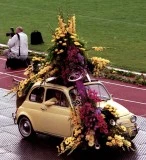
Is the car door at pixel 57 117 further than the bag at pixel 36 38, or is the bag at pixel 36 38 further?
the bag at pixel 36 38

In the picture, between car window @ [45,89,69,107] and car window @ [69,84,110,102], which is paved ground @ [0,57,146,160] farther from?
car window @ [69,84,110,102]

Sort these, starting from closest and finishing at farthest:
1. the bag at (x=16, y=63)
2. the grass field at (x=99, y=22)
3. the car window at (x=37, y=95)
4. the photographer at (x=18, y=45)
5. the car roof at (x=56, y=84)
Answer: the car roof at (x=56, y=84) < the car window at (x=37, y=95) < the photographer at (x=18, y=45) < the bag at (x=16, y=63) < the grass field at (x=99, y=22)

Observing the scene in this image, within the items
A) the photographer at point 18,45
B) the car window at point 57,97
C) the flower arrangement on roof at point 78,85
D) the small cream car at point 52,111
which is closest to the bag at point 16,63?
the photographer at point 18,45

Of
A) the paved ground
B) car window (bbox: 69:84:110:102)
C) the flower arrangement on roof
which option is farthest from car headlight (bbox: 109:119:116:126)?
car window (bbox: 69:84:110:102)

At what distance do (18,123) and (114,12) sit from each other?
1890 centimetres

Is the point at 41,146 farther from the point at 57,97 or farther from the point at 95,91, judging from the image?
the point at 95,91

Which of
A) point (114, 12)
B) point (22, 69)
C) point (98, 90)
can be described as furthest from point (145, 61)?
point (114, 12)

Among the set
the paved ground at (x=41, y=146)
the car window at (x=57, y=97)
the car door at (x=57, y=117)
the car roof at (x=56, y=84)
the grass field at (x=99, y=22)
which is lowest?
the grass field at (x=99, y=22)

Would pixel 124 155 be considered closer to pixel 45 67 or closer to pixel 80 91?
pixel 80 91

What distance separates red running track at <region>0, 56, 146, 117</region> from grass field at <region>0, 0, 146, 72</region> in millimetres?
1567

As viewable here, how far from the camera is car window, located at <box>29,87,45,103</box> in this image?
11953 mm

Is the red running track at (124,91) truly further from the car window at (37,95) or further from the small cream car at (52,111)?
the car window at (37,95)

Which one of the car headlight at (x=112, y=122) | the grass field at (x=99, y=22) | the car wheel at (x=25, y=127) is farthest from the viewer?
the grass field at (x=99, y=22)

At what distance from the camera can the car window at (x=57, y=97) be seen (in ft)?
37.6
